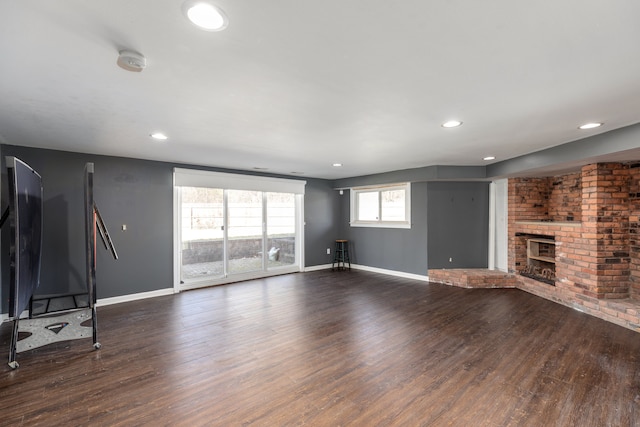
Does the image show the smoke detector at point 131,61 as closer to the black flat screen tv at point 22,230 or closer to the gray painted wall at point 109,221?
the black flat screen tv at point 22,230

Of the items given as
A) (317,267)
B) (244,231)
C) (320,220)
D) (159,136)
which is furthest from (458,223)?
(159,136)

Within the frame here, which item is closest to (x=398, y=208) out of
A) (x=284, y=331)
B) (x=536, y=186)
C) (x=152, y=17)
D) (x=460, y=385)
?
(x=536, y=186)

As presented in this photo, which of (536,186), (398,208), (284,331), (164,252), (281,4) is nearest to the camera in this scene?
(281,4)

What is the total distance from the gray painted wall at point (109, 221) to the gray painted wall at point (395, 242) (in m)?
4.04

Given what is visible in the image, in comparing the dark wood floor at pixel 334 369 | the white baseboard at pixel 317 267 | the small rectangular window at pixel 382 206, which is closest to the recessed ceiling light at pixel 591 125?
the dark wood floor at pixel 334 369

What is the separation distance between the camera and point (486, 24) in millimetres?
1351

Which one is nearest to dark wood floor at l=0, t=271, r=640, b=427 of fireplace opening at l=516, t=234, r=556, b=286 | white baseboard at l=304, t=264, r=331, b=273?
fireplace opening at l=516, t=234, r=556, b=286

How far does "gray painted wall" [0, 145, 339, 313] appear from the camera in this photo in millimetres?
3891

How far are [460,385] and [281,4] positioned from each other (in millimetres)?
2765

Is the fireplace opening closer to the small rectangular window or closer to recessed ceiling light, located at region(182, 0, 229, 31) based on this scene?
the small rectangular window

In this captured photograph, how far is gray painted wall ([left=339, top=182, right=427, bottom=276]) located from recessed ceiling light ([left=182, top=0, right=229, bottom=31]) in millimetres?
5121

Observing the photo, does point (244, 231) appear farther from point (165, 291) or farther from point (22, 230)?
point (22, 230)

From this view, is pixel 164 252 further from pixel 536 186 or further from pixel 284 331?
pixel 536 186

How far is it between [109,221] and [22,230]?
2.05 m
